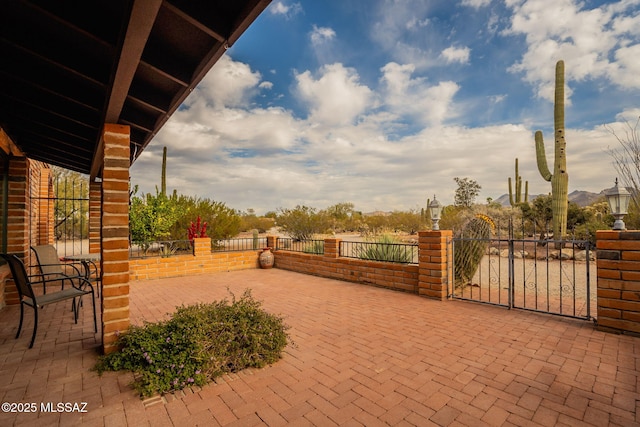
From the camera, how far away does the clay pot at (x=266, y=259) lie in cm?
909

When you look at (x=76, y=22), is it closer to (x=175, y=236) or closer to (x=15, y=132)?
(x=15, y=132)

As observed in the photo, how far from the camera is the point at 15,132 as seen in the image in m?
4.41

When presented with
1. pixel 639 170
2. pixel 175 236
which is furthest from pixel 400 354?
pixel 175 236

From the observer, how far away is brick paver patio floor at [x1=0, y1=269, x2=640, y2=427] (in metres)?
2.02

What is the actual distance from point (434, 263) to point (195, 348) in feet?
13.5

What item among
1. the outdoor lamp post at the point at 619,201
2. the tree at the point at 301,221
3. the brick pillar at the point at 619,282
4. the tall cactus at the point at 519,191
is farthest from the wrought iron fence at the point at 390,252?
the tall cactus at the point at 519,191

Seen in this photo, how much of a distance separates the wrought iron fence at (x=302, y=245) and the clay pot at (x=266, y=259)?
0.52 metres

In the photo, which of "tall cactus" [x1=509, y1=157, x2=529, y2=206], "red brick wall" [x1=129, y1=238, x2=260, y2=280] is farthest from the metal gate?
"tall cactus" [x1=509, y1=157, x2=529, y2=206]

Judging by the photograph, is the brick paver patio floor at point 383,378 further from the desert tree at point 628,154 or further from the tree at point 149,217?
the tree at point 149,217

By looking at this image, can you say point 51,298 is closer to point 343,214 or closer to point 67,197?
point 67,197

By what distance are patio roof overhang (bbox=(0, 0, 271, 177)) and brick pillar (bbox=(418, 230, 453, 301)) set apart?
4421 mm

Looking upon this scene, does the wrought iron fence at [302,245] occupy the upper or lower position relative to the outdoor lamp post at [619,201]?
lower

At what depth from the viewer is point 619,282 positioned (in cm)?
358

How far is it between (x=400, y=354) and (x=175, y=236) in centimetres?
1141
